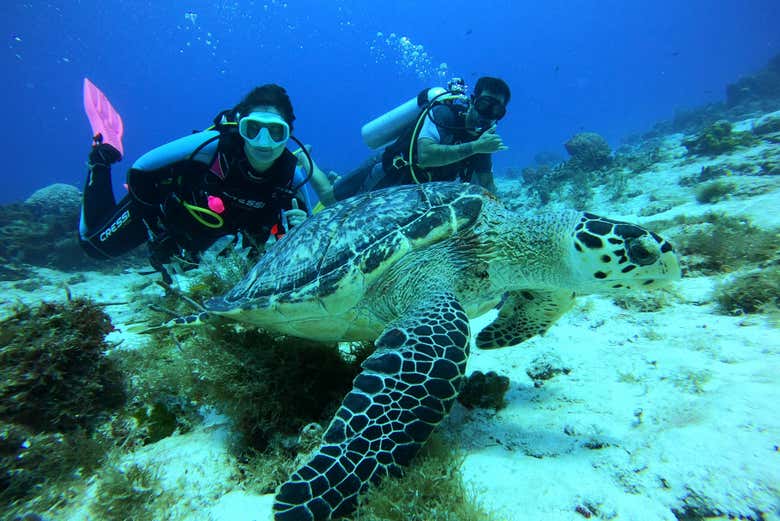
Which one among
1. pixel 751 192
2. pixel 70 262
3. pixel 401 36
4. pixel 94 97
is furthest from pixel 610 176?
pixel 401 36

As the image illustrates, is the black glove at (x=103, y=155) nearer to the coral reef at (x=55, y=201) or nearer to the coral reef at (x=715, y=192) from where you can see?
the coral reef at (x=55, y=201)

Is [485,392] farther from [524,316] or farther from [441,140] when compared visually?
[441,140]

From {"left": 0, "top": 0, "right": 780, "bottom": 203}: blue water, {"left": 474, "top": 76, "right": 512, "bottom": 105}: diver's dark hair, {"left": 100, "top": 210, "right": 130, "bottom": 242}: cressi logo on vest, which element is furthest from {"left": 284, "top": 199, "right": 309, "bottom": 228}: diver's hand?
{"left": 0, "top": 0, "right": 780, "bottom": 203}: blue water

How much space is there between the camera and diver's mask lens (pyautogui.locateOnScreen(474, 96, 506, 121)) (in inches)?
253

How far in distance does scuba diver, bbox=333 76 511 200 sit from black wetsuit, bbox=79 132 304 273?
243 centimetres

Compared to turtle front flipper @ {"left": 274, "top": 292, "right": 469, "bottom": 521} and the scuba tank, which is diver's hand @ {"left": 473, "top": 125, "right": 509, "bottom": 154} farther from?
turtle front flipper @ {"left": 274, "top": 292, "right": 469, "bottom": 521}

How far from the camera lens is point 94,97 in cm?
718

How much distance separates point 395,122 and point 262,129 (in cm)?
403

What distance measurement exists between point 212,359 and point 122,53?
116 metres

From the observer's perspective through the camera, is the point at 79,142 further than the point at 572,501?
Yes

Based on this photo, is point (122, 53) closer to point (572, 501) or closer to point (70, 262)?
point (70, 262)

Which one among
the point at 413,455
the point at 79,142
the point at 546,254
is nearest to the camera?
the point at 413,455

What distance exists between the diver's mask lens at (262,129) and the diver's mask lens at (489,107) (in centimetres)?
371

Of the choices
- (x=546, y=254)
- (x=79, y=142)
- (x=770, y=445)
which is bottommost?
(x=770, y=445)
